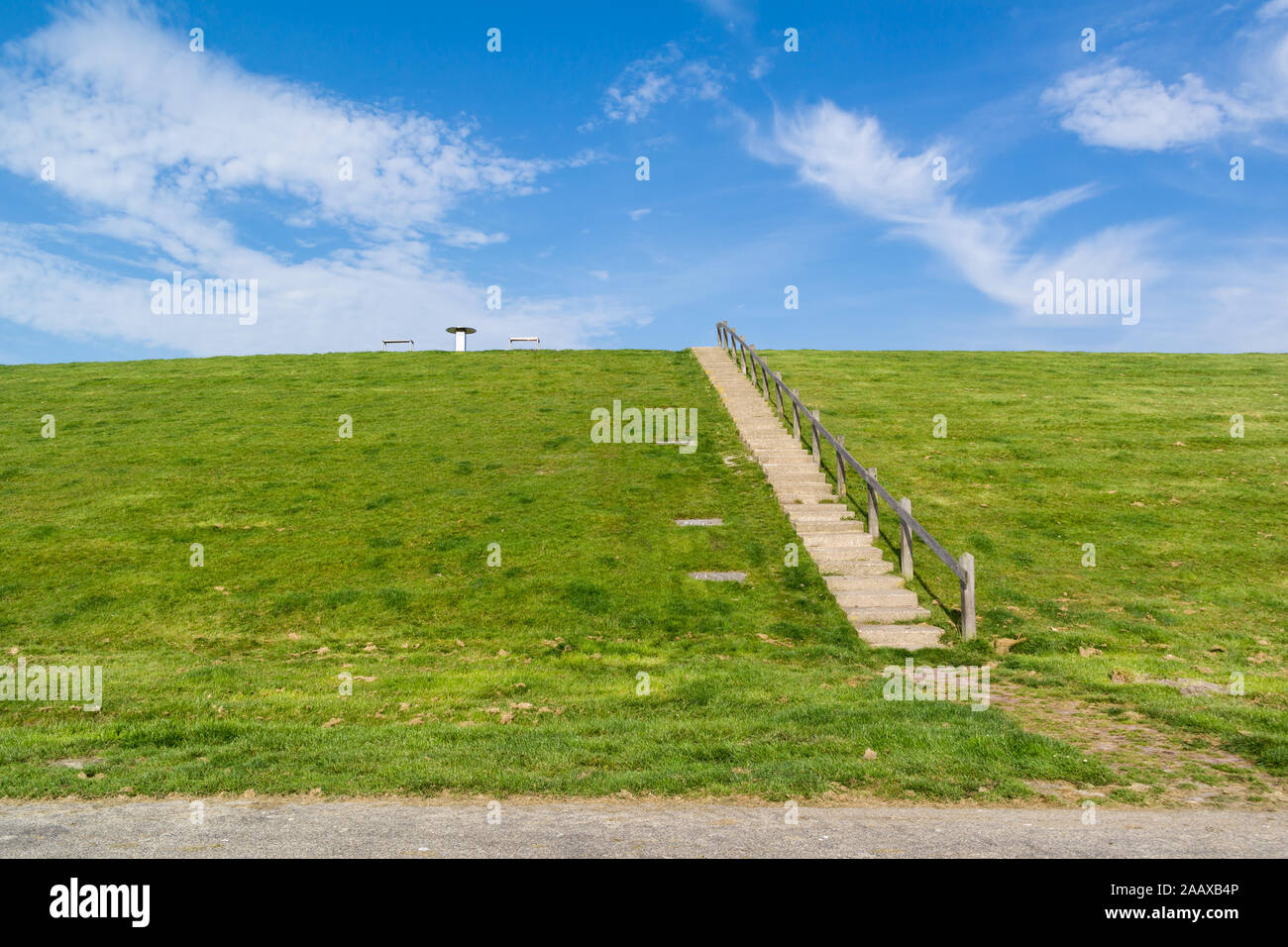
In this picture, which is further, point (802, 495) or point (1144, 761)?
point (802, 495)

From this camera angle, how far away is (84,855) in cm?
520

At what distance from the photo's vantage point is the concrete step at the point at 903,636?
11562 mm

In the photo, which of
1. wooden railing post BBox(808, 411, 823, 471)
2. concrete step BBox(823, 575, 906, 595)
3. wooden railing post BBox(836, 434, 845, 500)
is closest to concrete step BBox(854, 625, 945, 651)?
concrete step BBox(823, 575, 906, 595)

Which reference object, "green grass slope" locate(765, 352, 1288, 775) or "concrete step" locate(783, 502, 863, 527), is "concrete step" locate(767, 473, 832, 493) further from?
"green grass slope" locate(765, 352, 1288, 775)

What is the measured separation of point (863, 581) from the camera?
44.3 feet

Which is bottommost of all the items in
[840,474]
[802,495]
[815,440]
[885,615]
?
[885,615]

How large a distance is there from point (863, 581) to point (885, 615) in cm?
115

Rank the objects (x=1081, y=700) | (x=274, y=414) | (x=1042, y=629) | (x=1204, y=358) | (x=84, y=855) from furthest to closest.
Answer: (x=1204, y=358)
(x=274, y=414)
(x=1042, y=629)
(x=1081, y=700)
(x=84, y=855)

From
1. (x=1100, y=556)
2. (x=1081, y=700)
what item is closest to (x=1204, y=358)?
(x=1100, y=556)

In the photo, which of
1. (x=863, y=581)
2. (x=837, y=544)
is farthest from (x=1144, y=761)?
(x=837, y=544)

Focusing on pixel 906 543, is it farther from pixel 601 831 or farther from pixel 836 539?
pixel 601 831

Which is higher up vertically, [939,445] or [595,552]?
[939,445]

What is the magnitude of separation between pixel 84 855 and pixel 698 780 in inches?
184
